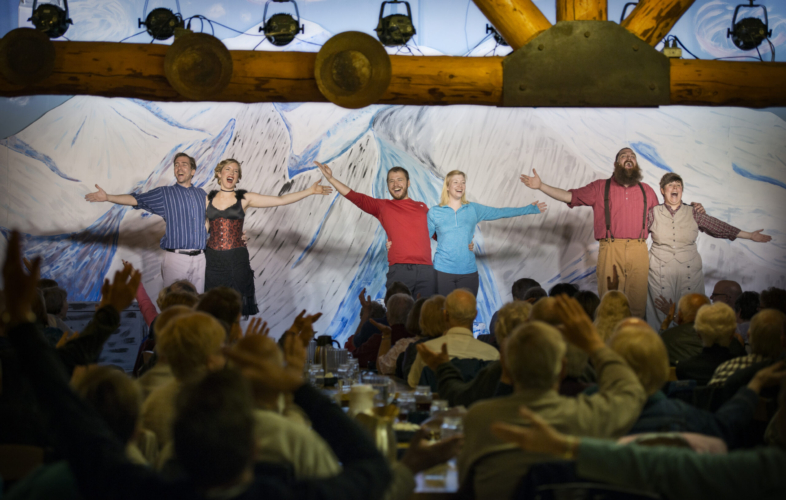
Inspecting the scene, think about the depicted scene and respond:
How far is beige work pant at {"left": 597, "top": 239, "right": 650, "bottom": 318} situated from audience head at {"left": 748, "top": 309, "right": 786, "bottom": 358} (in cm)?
382

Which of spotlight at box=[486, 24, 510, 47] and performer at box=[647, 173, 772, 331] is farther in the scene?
spotlight at box=[486, 24, 510, 47]

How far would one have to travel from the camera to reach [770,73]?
536 cm

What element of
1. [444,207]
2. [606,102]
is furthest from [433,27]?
[606,102]

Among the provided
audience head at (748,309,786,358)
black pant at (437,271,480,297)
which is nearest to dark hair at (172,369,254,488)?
audience head at (748,309,786,358)

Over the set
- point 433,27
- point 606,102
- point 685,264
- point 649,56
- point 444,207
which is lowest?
point 685,264

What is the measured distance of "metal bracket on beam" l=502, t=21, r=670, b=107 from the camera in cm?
505

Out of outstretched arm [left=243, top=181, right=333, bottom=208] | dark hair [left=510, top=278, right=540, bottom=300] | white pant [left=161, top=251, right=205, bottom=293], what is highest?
outstretched arm [left=243, top=181, right=333, bottom=208]

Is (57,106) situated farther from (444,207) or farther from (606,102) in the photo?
(606,102)

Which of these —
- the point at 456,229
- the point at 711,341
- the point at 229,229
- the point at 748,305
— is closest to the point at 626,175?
the point at 456,229

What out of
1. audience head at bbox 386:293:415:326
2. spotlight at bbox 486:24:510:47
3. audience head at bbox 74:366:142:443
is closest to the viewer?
audience head at bbox 74:366:142:443

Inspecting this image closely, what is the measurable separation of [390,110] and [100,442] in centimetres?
641

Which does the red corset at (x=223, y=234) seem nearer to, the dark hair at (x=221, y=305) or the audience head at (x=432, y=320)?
the audience head at (x=432, y=320)

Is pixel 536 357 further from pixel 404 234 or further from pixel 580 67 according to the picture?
pixel 404 234

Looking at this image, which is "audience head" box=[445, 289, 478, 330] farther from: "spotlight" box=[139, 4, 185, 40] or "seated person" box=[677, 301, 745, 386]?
"spotlight" box=[139, 4, 185, 40]
